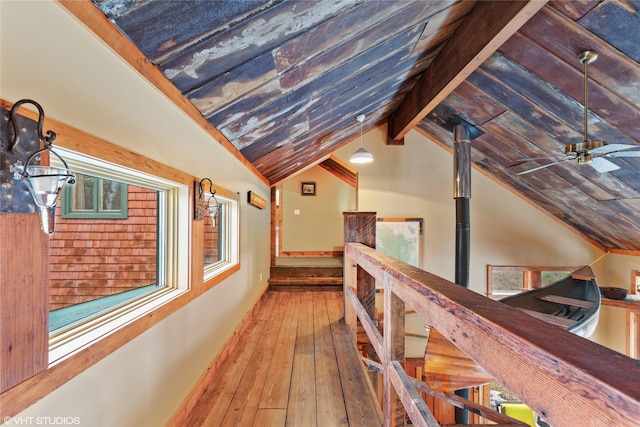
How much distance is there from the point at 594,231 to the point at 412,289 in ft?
20.5

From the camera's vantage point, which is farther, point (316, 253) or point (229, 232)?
point (316, 253)

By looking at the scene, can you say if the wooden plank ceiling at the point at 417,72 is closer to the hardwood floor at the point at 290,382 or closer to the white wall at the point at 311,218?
the hardwood floor at the point at 290,382

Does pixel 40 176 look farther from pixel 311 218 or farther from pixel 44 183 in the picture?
pixel 311 218

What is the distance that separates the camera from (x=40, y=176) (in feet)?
2.54

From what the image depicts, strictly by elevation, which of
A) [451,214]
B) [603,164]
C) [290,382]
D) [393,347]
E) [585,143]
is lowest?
[290,382]

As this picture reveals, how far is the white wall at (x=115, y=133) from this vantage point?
2.69ft

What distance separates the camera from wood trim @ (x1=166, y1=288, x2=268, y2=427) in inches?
68.8

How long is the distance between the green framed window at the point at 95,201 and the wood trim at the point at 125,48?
115 cm

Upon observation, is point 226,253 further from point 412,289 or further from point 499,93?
point 499,93

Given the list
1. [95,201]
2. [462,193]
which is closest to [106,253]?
[95,201]

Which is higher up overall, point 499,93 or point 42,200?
point 499,93

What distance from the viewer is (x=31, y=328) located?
2.70 feet

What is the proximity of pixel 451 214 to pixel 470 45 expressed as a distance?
361 cm

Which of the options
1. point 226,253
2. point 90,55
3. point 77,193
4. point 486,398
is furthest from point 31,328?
point 486,398
